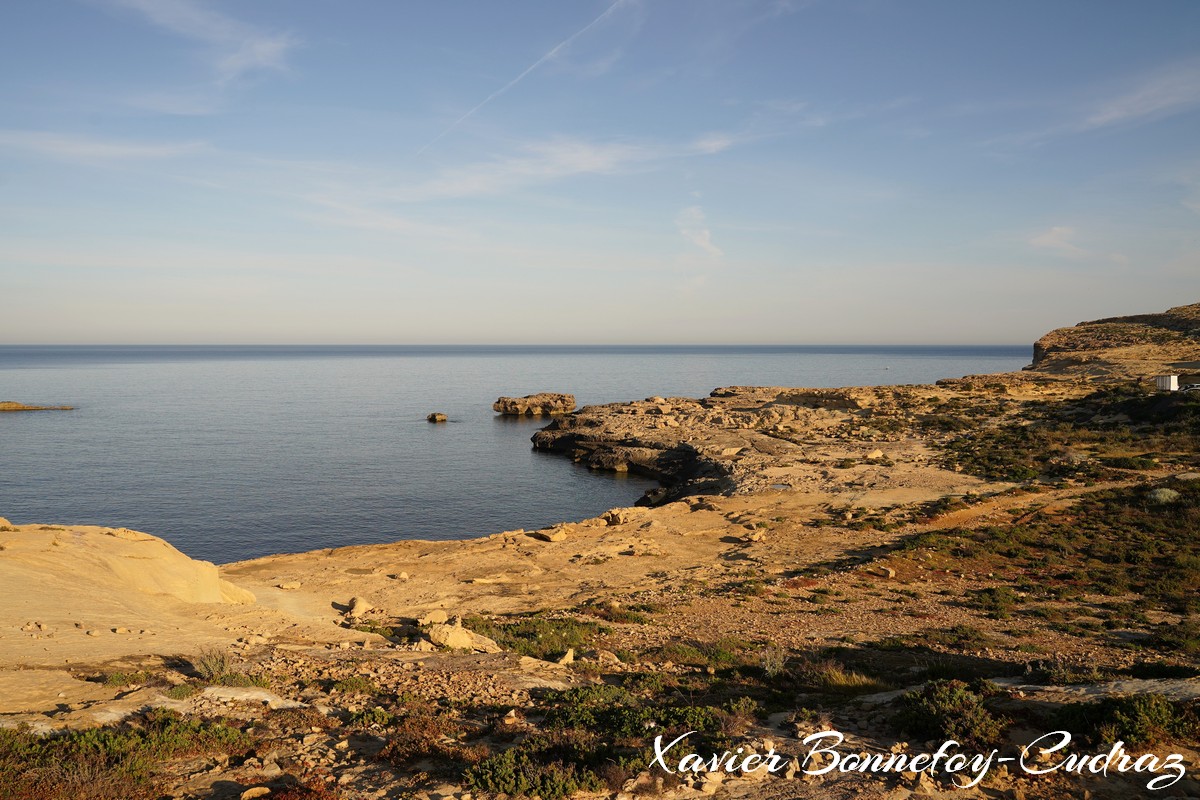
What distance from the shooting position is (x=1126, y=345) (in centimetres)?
8900

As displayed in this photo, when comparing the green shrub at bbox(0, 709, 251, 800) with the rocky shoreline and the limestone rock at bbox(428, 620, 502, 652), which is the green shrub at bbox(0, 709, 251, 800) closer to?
the rocky shoreline

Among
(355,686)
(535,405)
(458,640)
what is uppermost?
(355,686)

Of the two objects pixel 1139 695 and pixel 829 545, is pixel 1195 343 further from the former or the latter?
pixel 1139 695

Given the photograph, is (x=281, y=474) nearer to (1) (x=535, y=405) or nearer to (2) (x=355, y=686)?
(2) (x=355, y=686)

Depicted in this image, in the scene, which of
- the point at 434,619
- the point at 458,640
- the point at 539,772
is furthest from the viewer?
the point at 434,619

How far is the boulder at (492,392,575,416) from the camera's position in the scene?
4380 inches

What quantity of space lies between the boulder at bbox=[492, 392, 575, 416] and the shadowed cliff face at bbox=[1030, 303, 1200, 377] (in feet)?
225

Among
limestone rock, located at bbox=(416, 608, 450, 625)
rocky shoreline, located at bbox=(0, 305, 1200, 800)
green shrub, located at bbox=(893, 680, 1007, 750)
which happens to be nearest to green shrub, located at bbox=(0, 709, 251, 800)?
rocky shoreline, located at bbox=(0, 305, 1200, 800)

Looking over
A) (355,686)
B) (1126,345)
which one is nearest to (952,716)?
(355,686)

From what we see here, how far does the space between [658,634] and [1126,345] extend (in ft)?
317

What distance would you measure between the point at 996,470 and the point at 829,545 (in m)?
18.9

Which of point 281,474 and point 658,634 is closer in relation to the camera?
point 658,634

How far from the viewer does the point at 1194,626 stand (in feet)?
63.7

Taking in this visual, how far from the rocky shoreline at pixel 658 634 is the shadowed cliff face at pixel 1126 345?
36989 mm
